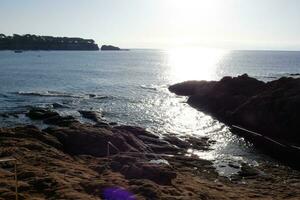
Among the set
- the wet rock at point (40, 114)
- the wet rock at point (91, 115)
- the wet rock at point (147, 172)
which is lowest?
the wet rock at point (91, 115)

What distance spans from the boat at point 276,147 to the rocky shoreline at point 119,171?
9.21 ft

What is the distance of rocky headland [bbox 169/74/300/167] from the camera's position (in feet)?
125

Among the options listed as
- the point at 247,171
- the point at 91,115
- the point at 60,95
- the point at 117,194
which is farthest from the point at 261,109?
the point at 60,95

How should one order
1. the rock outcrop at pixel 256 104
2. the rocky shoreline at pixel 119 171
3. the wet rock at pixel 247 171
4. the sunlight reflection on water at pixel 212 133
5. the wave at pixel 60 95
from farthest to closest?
the wave at pixel 60 95 < the rock outcrop at pixel 256 104 < the sunlight reflection on water at pixel 212 133 < the wet rock at pixel 247 171 < the rocky shoreline at pixel 119 171

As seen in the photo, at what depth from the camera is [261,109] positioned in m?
44.6

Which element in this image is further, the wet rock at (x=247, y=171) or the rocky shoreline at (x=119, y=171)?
the wet rock at (x=247, y=171)

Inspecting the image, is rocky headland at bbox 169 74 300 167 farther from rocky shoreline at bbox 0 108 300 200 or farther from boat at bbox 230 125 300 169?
rocky shoreline at bbox 0 108 300 200

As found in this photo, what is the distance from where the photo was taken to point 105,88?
82625 mm

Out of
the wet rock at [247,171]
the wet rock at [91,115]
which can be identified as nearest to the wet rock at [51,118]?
the wet rock at [91,115]

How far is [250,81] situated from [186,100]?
38.3 ft

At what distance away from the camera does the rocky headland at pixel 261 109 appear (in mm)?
38106

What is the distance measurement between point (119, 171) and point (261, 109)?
1048 inches

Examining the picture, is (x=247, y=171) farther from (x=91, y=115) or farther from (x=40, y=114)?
(x=40, y=114)

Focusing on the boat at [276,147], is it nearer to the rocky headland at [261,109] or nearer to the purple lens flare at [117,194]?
the rocky headland at [261,109]
